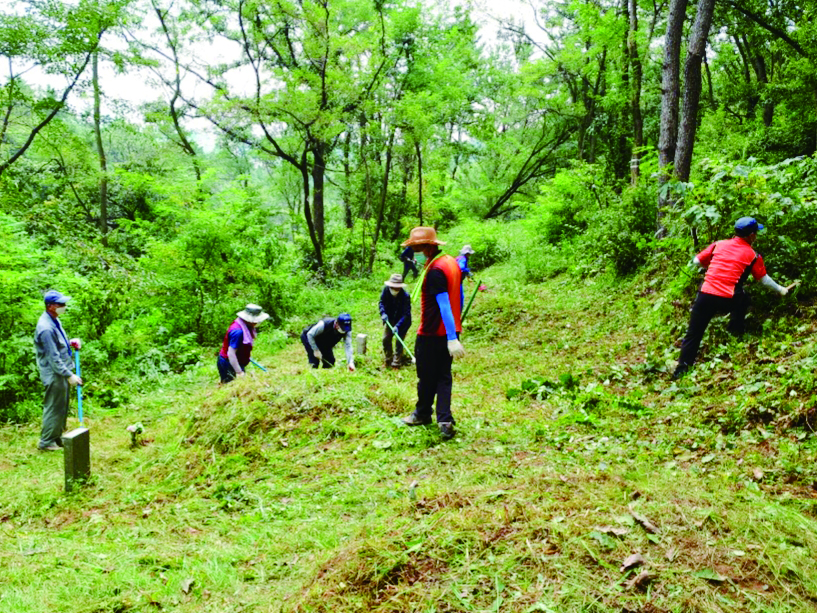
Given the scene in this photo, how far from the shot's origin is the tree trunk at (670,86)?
1014 cm

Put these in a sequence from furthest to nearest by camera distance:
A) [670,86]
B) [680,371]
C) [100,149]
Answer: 1. [100,149]
2. [670,86]
3. [680,371]

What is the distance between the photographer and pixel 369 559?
112 inches

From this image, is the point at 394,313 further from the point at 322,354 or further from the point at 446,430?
the point at 446,430

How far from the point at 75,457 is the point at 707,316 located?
23.0 feet

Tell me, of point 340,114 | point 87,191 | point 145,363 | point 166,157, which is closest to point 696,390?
point 145,363

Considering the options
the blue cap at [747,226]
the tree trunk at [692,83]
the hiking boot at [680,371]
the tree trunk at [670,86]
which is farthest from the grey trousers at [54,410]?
the tree trunk at [692,83]

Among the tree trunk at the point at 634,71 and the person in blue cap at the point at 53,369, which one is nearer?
the person in blue cap at the point at 53,369

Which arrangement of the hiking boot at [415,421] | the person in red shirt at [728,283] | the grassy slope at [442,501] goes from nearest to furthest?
the grassy slope at [442,501], the hiking boot at [415,421], the person in red shirt at [728,283]

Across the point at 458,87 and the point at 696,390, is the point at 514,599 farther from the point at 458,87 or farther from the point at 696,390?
the point at 458,87

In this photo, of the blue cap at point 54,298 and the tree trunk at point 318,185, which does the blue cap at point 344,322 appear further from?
the tree trunk at point 318,185

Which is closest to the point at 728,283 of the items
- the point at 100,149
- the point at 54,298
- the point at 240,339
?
the point at 240,339

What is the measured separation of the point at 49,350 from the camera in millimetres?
6398

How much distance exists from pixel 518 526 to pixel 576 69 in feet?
68.4

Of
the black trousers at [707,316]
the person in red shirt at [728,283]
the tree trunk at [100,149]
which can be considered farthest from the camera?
the tree trunk at [100,149]
